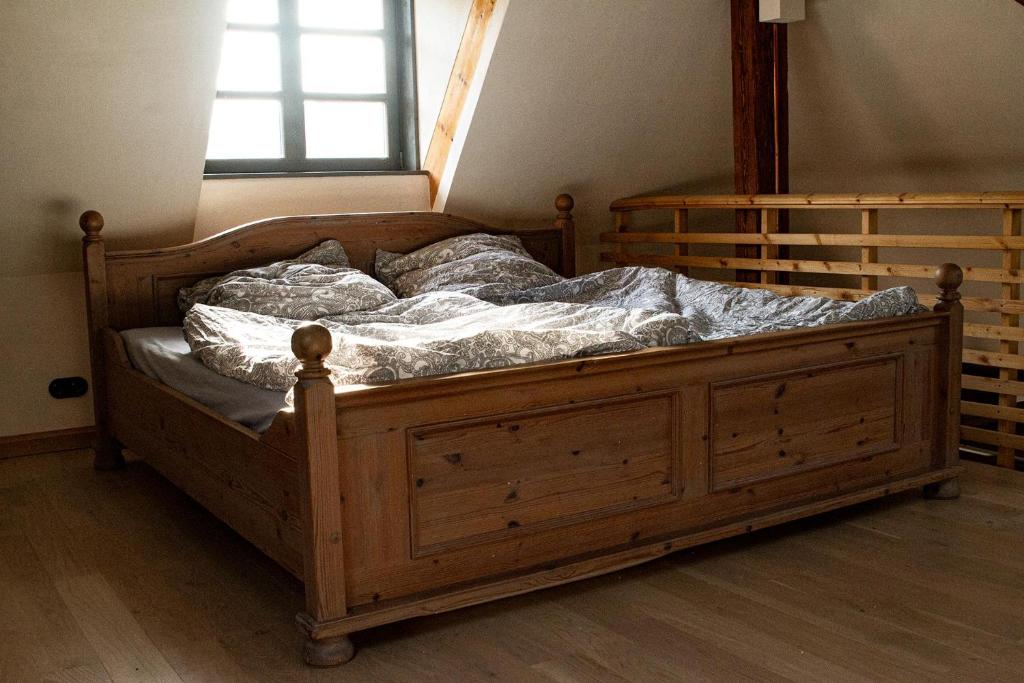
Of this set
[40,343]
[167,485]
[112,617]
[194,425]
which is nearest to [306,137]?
[40,343]

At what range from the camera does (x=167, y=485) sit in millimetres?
3656

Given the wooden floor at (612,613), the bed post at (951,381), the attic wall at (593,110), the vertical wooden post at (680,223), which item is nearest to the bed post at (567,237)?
the attic wall at (593,110)

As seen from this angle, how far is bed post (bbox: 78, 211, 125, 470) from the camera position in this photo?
3777mm

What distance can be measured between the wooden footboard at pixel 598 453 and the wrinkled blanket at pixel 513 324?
82 mm

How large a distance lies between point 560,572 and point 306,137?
2.67 m

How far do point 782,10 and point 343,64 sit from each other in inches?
71.9

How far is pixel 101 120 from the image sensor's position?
3.63 m

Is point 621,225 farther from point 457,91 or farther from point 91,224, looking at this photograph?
point 91,224

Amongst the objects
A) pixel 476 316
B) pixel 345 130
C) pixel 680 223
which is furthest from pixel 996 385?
pixel 345 130

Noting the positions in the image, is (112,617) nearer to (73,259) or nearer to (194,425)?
(194,425)

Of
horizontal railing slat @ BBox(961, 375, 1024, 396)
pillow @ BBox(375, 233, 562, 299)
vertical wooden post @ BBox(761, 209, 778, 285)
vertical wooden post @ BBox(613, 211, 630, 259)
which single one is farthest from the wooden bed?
vertical wooden post @ BBox(613, 211, 630, 259)

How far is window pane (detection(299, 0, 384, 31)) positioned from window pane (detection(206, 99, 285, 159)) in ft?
1.23

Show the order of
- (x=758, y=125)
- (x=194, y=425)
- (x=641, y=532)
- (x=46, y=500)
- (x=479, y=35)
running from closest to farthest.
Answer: (x=641, y=532) < (x=194, y=425) < (x=46, y=500) < (x=479, y=35) < (x=758, y=125)

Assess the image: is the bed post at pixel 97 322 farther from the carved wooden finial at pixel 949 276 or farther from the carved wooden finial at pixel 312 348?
the carved wooden finial at pixel 949 276
